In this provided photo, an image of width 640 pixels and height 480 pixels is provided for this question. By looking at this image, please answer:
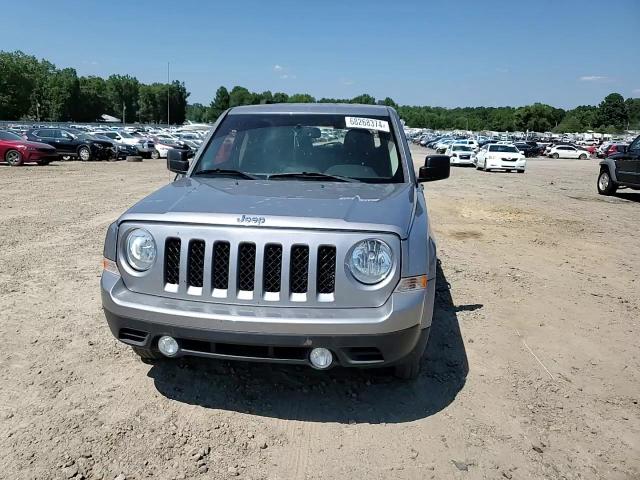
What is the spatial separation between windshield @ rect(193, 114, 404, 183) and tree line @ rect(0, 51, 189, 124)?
10917 cm

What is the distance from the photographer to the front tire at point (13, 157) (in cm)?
2239

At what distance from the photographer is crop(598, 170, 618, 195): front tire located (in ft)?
53.8

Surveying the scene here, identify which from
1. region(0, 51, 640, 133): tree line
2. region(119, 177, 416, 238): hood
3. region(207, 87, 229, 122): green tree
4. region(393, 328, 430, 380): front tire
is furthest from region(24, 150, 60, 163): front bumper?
region(207, 87, 229, 122): green tree

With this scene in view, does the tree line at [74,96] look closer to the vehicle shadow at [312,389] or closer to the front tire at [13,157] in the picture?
the front tire at [13,157]

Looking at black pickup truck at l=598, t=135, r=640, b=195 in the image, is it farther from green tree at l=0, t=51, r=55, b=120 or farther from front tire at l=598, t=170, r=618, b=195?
green tree at l=0, t=51, r=55, b=120

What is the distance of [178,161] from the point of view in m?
4.46

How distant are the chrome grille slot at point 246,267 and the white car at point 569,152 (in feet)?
183

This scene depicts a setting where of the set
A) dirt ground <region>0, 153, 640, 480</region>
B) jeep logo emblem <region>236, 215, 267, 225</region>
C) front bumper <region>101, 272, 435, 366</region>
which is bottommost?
dirt ground <region>0, 153, 640, 480</region>

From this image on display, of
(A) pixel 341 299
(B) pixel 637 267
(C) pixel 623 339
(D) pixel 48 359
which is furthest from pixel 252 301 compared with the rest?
(B) pixel 637 267

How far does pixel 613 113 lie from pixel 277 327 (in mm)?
181282

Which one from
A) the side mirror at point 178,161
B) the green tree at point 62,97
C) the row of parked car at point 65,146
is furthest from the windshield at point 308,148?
the green tree at point 62,97

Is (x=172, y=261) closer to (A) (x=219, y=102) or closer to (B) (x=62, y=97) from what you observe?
(B) (x=62, y=97)

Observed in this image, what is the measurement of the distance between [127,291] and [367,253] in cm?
135

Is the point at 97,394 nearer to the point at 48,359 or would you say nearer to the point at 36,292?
the point at 48,359
